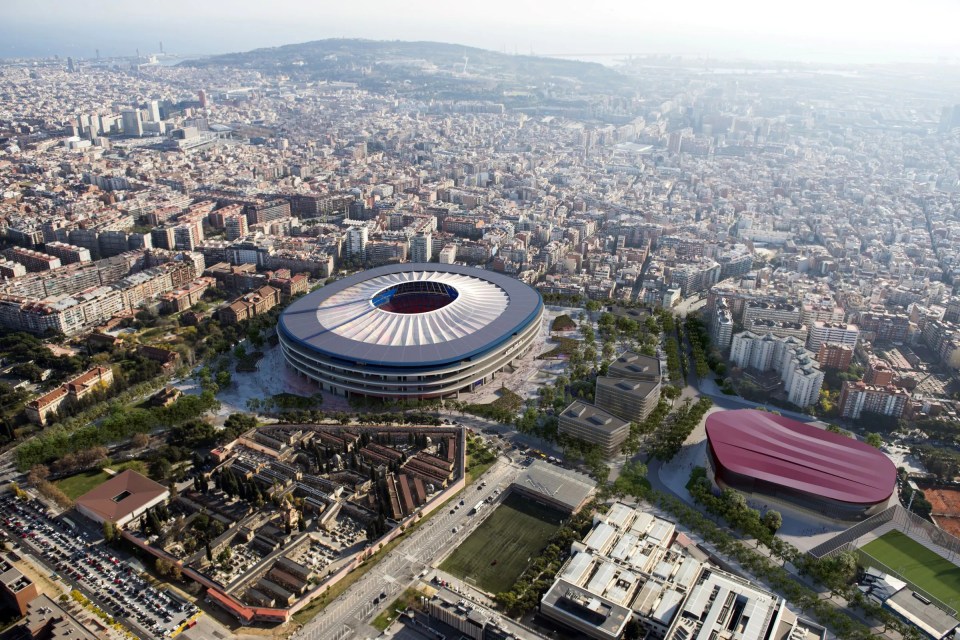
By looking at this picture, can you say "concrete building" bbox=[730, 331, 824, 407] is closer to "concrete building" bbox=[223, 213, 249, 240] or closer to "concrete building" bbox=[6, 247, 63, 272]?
"concrete building" bbox=[223, 213, 249, 240]

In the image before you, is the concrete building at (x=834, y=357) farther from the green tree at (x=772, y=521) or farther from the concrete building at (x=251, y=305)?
the concrete building at (x=251, y=305)

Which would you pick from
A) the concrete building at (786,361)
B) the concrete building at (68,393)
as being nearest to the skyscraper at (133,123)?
the concrete building at (68,393)

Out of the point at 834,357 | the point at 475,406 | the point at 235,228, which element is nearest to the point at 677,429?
the point at 475,406

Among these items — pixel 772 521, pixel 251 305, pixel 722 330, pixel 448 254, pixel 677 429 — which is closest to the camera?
pixel 772 521

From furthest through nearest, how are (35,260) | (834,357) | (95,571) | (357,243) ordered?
(357,243)
(35,260)
(834,357)
(95,571)

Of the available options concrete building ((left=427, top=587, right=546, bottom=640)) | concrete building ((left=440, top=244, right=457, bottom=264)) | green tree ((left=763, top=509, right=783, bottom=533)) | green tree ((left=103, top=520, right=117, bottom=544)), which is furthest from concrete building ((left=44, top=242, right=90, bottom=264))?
green tree ((left=763, top=509, right=783, bottom=533))

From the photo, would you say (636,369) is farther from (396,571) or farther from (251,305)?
(251,305)

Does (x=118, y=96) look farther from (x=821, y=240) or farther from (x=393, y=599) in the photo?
(x=393, y=599)
